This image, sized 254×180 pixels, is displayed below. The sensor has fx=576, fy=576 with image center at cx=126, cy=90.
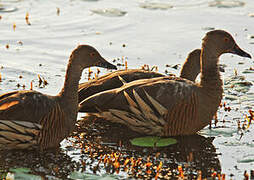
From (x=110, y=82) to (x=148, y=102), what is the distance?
1.03 meters

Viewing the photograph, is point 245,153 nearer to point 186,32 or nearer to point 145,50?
point 145,50

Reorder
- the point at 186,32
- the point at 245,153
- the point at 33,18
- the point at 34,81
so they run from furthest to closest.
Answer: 1. the point at 33,18
2. the point at 186,32
3. the point at 34,81
4. the point at 245,153

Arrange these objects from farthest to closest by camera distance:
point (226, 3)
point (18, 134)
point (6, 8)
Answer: point (226, 3) → point (6, 8) → point (18, 134)

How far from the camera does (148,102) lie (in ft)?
28.3

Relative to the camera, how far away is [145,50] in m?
12.7

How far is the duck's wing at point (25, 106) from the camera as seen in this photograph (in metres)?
7.50

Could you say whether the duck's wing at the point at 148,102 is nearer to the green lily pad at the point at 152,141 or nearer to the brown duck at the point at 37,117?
the green lily pad at the point at 152,141

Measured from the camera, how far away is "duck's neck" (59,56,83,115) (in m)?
8.09

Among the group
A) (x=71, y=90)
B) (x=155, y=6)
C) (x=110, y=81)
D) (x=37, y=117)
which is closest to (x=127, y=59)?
(x=110, y=81)

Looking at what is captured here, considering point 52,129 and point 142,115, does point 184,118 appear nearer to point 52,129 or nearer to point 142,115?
point 142,115

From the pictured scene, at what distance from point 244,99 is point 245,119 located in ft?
3.45

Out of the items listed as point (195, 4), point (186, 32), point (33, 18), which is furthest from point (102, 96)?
point (195, 4)

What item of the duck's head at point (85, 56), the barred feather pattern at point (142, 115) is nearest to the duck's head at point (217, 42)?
the barred feather pattern at point (142, 115)

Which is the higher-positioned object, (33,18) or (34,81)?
(33,18)
